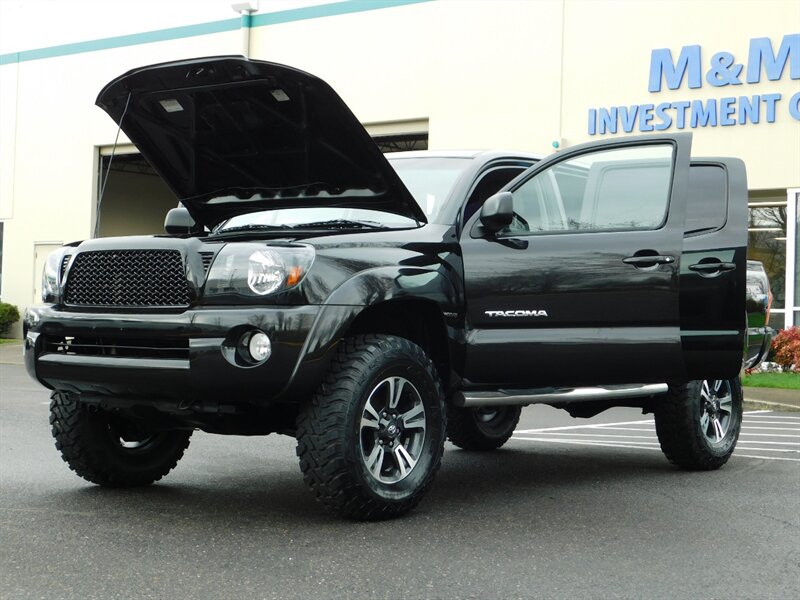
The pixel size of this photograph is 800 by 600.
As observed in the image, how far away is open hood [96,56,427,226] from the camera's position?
18.6ft

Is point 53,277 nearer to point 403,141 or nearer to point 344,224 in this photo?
point 344,224

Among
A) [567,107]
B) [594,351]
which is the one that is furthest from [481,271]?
[567,107]

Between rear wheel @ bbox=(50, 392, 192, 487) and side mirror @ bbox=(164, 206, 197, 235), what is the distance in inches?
49.8

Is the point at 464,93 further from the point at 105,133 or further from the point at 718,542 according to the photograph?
the point at 718,542

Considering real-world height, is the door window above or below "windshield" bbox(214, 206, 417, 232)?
above

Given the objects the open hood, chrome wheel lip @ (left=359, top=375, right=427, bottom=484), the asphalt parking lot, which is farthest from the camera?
the open hood

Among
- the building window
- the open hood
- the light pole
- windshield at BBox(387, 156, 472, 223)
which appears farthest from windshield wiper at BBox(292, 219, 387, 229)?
the light pole

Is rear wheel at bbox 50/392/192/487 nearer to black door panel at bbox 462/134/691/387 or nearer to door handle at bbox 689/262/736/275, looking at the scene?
black door panel at bbox 462/134/691/387

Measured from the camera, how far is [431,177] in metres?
6.54

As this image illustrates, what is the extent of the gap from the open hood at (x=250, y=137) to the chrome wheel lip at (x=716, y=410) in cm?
264

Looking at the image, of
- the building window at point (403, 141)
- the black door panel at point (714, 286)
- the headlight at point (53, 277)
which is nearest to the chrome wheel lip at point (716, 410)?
the black door panel at point (714, 286)

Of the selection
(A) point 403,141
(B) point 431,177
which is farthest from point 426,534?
(A) point 403,141

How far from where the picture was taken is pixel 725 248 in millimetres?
6465

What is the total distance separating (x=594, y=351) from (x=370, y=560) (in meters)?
2.09
